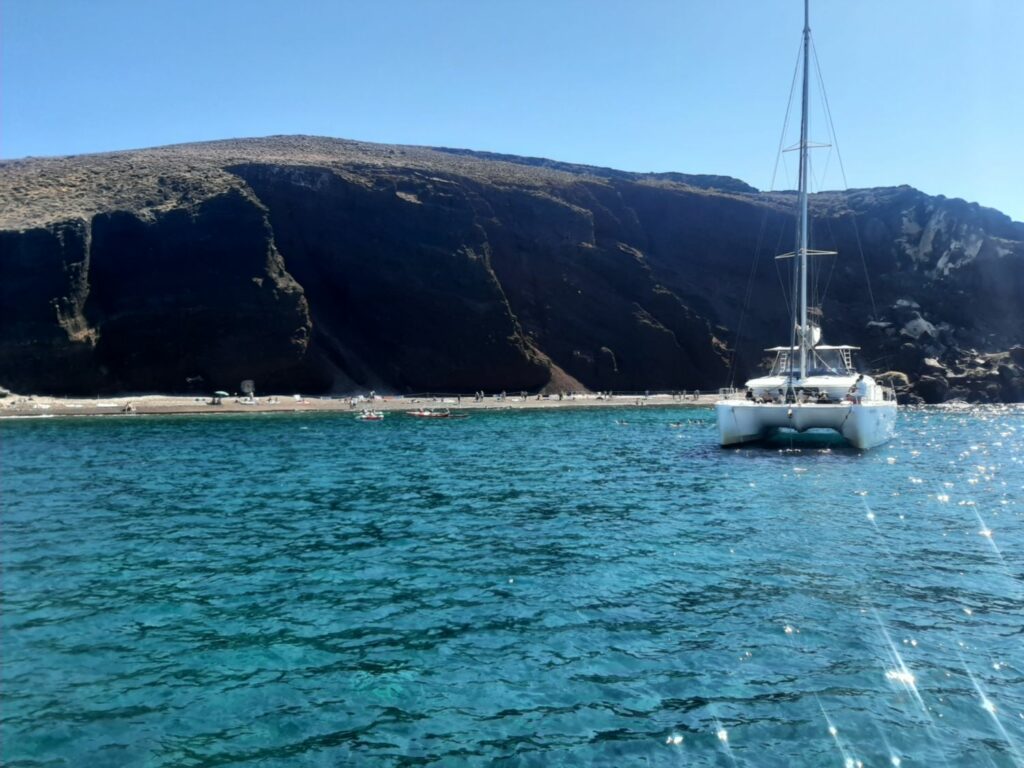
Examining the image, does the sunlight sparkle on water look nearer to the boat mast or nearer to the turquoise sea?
the turquoise sea

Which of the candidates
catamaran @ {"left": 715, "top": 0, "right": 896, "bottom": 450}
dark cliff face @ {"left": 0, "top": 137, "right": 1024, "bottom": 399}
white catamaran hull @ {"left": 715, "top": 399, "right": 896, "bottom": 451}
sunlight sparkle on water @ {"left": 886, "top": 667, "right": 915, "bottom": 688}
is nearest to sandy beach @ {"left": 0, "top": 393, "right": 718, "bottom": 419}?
dark cliff face @ {"left": 0, "top": 137, "right": 1024, "bottom": 399}

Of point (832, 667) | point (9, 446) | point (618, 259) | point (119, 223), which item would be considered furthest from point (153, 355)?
point (832, 667)

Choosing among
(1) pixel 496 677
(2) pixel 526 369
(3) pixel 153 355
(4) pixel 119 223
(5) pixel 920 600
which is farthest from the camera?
(2) pixel 526 369

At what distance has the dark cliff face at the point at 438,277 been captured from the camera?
73750 millimetres

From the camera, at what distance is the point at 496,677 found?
30.6 feet

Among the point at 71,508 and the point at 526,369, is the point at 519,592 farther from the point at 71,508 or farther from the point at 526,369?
the point at 526,369

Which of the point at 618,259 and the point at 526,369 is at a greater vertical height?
the point at 618,259

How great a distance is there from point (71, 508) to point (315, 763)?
1669 centimetres

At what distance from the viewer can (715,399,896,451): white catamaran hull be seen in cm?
3328

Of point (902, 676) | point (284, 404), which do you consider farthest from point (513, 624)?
point (284, 404)

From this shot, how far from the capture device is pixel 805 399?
35188mm

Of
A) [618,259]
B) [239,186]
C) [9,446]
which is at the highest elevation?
[239,186]

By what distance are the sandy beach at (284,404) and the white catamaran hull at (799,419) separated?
1419 inches

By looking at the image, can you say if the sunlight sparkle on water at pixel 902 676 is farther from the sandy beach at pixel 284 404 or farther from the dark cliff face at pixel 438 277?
the dark cliff face at pixel 438 277
